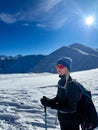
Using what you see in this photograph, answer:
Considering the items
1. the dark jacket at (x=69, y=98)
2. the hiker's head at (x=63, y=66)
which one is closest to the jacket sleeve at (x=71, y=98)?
the dark jacket at (x=69, y=98)

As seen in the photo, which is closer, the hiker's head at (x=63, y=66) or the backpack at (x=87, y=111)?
the backpack at (x=87, y=111)

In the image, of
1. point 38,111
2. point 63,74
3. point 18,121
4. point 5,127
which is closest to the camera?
point 63,74

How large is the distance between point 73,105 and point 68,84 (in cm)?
29

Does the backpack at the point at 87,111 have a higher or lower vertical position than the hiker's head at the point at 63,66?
lower

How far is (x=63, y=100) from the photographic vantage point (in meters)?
3.38

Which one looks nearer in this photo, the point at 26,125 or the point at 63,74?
the point at 63,74

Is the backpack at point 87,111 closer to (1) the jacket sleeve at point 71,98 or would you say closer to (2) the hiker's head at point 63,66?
(1) the jacket sleeve at point 71,98

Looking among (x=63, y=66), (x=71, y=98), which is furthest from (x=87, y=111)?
(x=63, y=66)

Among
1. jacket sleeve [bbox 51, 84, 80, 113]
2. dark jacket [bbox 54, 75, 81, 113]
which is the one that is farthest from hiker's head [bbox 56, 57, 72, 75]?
jacket sleeve [bbox 51, 84, 80, 113]

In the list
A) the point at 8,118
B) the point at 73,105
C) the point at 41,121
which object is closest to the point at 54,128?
the point at 41,121

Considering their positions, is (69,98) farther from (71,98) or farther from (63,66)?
(63,66)

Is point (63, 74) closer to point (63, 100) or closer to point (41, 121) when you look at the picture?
point (63, 100)

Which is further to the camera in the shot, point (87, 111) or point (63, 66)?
point (63, 66)

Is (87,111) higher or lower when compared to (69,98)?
lower
